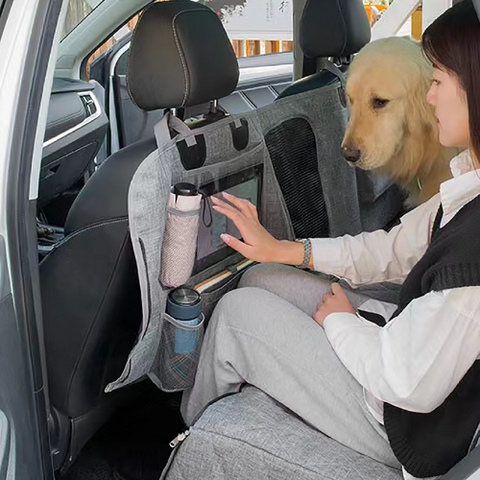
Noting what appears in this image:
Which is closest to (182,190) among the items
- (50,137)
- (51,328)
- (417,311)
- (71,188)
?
(51,328)

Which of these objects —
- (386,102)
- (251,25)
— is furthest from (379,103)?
(251,25)

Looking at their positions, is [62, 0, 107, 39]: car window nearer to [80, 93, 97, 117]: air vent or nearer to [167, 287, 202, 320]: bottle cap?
[80, 93, 97, 117]: air vent

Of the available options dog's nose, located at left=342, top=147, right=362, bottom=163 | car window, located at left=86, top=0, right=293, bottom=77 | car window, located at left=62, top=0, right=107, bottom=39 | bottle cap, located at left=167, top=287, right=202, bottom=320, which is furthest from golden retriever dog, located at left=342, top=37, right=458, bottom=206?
car window, located at left=62, top=0, right=107, bottom=39

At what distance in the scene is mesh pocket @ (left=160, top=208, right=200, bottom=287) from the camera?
1321 millimetres

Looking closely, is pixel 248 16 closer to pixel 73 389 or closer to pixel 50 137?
pixel 50 137

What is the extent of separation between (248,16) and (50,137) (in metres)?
1.58

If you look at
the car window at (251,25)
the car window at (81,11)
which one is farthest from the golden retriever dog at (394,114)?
the car window at (81,11)

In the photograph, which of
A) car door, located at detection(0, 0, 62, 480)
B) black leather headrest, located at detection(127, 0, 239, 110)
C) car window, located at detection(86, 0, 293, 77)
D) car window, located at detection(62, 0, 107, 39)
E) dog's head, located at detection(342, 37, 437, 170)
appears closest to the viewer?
car door, located at detection(0, 0, 62, 480)

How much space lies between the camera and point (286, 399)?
4.16 ft

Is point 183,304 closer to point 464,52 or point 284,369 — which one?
point 284,369

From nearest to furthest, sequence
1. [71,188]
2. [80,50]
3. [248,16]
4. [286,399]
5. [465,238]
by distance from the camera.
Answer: [465,238] < [286,399] < [71,188] < [80,50] < [248,16]

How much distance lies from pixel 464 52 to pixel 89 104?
1.96 metres

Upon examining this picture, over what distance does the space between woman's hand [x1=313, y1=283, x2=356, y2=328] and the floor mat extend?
1.92ft

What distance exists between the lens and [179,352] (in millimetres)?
1424
